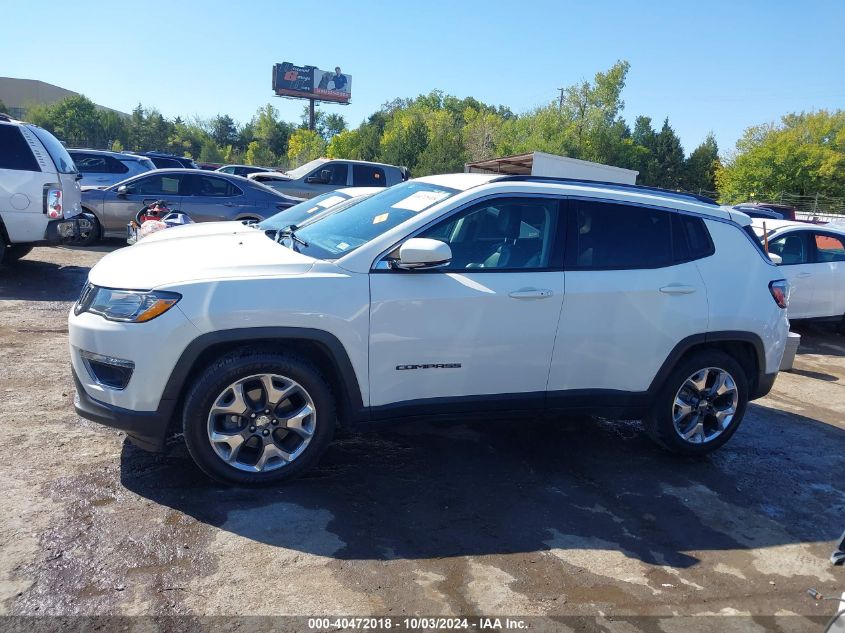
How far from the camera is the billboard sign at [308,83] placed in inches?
3068

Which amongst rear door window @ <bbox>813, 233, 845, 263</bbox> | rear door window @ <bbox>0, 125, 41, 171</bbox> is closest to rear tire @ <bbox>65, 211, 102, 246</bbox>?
rear door window @ <bbox>0, 125, 41, 171</bbox>

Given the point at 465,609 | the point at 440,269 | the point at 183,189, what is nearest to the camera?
the point at 465,609

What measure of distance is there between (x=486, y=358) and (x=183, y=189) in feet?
31.6

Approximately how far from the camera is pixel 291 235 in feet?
14.9

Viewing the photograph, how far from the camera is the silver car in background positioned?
14.9 metres

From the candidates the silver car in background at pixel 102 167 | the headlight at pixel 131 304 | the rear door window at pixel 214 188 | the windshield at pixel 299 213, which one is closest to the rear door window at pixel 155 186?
the rear door window at pixel 214 188

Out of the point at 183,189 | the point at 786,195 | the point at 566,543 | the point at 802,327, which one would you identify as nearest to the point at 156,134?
the point at 786,195

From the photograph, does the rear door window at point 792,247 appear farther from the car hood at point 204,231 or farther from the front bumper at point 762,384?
the car hood at point 204,231

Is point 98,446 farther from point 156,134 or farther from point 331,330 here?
point 156,134

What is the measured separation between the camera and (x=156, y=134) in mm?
68750

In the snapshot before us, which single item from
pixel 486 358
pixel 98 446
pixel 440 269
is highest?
pixel 440 269

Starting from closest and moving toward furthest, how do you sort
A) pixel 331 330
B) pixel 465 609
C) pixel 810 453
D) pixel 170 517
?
pixel 465 609
pixel 170 517
pixel 331 330
pixel 810 453

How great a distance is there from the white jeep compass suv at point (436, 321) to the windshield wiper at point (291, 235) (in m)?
0.05

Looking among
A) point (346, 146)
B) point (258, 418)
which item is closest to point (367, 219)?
point (258, 418)
